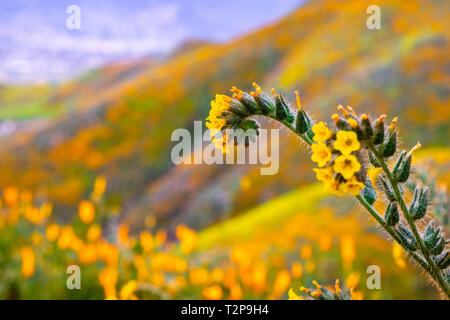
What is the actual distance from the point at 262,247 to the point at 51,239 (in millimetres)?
5227

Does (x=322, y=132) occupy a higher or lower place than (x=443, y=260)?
higher

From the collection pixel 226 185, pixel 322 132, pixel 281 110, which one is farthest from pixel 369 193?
pixel 226 185

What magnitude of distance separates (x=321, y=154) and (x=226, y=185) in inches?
795

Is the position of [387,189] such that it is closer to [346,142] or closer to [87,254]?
[346,142]

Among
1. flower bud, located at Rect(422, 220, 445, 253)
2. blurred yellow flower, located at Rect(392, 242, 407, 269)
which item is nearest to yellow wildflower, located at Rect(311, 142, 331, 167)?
Result: flower bud, located at Rect(422, 220, 445, 253)

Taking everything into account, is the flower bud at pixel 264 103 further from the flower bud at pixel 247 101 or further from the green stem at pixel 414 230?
the green stem at pixel 414 230

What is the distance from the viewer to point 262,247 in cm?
1176

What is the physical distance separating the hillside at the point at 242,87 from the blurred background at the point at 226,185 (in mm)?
132

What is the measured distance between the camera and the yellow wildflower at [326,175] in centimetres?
233

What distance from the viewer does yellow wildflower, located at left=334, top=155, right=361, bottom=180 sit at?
2.27 meters

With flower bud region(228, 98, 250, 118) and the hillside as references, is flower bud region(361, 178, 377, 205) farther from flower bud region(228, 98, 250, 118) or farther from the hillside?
the hillside

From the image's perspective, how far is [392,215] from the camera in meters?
2.43

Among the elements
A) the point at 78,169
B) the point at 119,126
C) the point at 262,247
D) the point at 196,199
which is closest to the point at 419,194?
the point at 262,247
